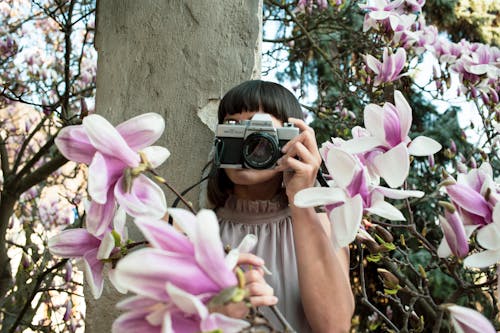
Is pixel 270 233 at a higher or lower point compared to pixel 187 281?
lower

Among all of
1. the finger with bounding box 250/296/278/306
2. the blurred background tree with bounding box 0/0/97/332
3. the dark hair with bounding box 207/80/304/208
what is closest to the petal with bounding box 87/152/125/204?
the finger with bounding box 250/296/278/306

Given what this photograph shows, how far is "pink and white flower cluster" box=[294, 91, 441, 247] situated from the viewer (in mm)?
629

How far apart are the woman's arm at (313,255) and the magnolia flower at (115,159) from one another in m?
0.37

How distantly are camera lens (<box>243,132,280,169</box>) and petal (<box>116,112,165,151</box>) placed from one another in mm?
348

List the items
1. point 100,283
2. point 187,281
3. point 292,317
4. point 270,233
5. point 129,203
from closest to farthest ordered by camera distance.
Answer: point 187,281 < point 129,203 < point 100,283 < point 292,317 < point 270,233

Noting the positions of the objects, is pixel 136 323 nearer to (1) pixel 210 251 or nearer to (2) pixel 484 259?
(1) pixel 210 251

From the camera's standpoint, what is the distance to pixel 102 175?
0.58 metres

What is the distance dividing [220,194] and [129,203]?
2.26 ft

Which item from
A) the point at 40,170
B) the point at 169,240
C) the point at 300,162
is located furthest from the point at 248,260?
the point at 40,170

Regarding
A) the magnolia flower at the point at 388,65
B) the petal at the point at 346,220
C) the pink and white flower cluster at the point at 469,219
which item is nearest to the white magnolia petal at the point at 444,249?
the pink and white flower cluster at the point at 469,219

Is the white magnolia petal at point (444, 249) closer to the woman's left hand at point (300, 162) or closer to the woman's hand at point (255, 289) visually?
the woman's hand at point (255, 289)

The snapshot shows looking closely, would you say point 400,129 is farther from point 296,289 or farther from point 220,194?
point 220,194

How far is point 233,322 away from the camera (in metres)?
0.45

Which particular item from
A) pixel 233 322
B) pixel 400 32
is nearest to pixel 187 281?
pixel 233 322
